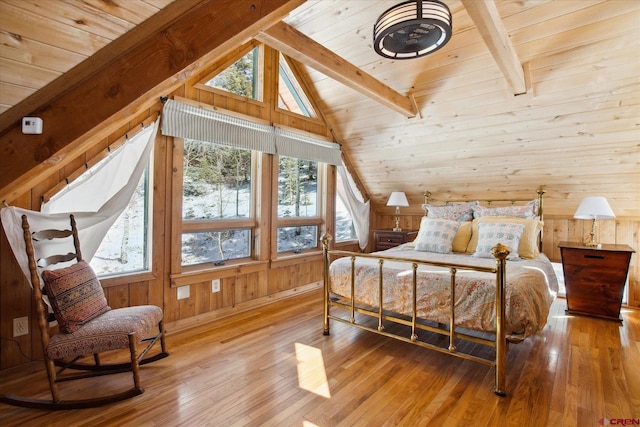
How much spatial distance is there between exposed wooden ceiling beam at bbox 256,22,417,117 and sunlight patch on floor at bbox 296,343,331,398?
7.10ft

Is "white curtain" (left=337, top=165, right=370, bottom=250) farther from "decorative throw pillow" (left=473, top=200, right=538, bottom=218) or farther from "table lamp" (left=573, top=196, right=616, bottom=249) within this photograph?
"table lamp" (left=573, top=196, right=616, bottom=249)

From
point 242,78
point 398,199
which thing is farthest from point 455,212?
point 242,78

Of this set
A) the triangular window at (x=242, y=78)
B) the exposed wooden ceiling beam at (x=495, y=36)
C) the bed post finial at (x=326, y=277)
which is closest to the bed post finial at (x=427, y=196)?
the exposed wooden ceiling beam at (x=495, y=36)

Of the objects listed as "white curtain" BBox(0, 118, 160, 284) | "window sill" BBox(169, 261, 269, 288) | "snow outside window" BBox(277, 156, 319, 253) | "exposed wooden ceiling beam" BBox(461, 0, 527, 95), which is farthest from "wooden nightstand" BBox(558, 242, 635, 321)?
"white curtain" BBox(0, 118, 160, 284)

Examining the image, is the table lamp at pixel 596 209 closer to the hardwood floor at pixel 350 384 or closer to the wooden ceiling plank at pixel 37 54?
the hardwood floor at pixel 350 384

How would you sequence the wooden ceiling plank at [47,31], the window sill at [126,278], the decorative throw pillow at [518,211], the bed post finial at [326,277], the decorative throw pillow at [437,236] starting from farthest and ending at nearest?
the decorative throw pillow at [518,211]
the decorative throw pillow at [437,236]
the bed post finial at [326,277]
the window sill at [126,278]
the wooden ceiling plank at [47,31]

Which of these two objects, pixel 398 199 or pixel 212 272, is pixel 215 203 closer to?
pixel 212 272

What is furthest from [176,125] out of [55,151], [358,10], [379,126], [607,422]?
[607,422]

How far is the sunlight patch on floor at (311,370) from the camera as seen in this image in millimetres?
1985

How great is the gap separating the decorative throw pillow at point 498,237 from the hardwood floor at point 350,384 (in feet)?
2.64

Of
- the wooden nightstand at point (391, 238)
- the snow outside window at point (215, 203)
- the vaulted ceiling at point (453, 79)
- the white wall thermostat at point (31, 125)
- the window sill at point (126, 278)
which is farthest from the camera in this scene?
the wooden nightstand at point (391, 238)

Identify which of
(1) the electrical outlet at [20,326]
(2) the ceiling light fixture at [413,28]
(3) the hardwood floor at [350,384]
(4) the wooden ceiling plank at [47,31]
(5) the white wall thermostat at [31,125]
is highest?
(2) the ceiling light fixture at [413,28]

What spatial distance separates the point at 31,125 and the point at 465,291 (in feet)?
8.59

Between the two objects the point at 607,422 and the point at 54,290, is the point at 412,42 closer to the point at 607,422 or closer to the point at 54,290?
the point at 607,422
